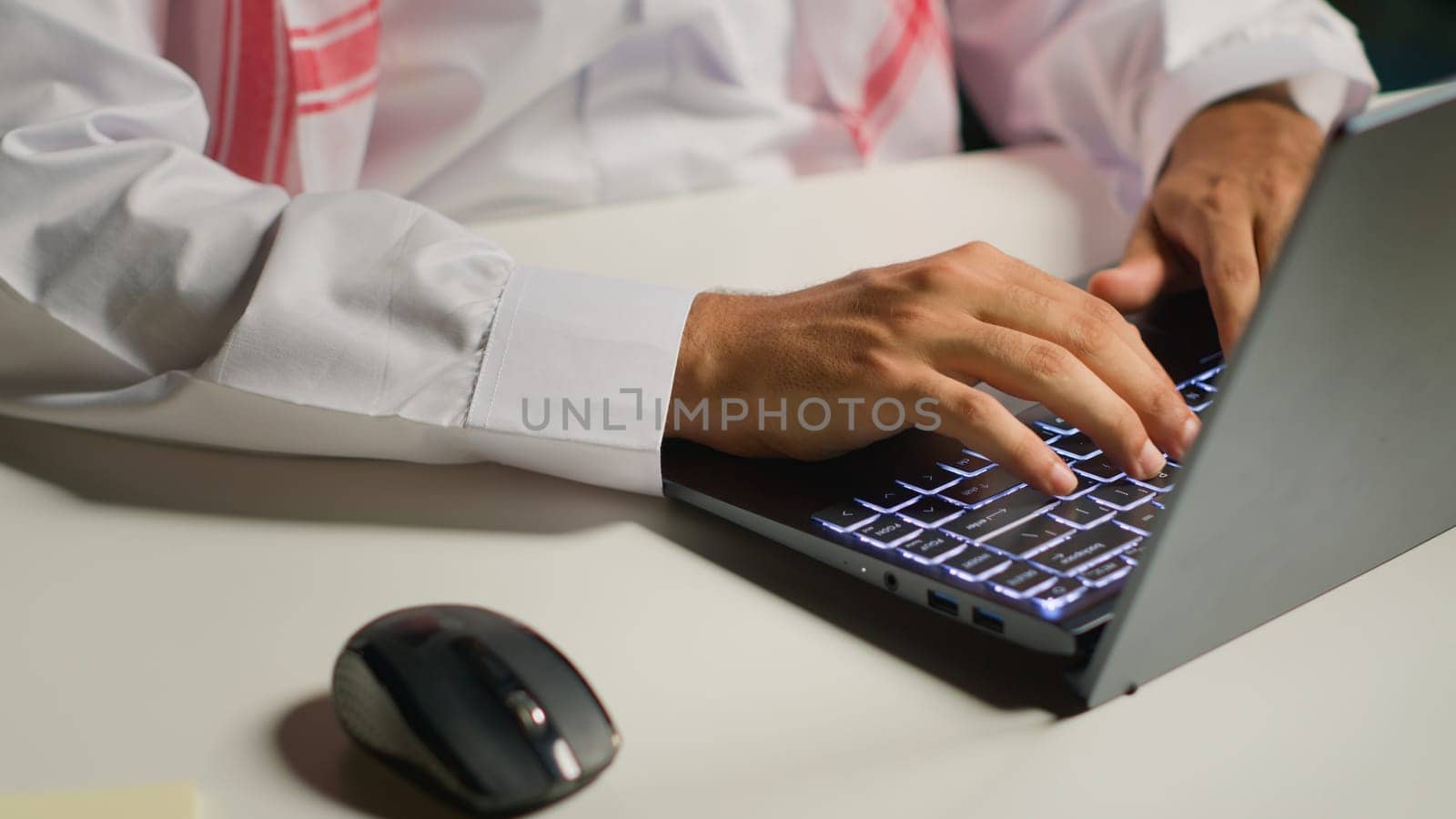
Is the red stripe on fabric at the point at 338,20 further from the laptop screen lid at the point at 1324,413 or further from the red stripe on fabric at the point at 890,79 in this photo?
the laptop screen lid at the point at 1324,413

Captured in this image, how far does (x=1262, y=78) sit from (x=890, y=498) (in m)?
0.61

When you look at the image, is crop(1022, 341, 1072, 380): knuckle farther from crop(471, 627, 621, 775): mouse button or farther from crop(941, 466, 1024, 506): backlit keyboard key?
crop(471, 627, 621, 775): mouse button

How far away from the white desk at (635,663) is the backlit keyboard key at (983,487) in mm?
56

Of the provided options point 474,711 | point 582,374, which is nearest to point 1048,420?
point 582,374

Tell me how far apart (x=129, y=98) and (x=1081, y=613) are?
55cm

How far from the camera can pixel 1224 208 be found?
0.75 metres

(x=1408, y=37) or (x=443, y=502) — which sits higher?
(x=1408, y=37)

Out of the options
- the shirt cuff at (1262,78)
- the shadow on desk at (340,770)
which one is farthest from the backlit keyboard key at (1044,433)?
the shirt cuff at (1262,78)

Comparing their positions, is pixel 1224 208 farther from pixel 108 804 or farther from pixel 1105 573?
pixel 108 804

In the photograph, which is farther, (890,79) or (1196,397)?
(890,79)

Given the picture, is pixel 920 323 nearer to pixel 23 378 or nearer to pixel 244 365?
pixel 244 365

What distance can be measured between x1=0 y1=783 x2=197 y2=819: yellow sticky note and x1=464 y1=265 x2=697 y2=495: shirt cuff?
219 mm

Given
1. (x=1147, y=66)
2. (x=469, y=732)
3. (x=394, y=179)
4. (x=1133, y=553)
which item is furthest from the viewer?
(x=1147, y=66)

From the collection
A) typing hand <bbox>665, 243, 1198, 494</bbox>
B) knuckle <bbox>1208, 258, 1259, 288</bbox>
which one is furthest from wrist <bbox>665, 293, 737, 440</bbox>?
knuckle <bbox>1208, 258, 1259, 288</bbox>
